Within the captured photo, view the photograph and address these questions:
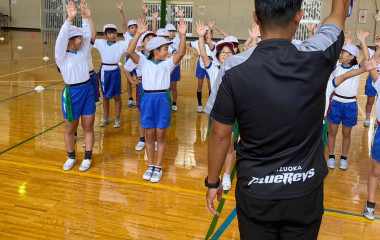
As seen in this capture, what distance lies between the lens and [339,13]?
5.44ft

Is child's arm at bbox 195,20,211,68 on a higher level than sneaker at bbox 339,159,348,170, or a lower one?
higher

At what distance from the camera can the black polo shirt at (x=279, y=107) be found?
1.47 meters

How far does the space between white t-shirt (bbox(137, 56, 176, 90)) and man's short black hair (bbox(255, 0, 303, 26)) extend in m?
2.86

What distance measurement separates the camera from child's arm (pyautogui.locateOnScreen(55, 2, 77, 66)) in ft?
13.4

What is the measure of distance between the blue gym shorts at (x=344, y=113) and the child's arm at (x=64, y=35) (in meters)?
3.20

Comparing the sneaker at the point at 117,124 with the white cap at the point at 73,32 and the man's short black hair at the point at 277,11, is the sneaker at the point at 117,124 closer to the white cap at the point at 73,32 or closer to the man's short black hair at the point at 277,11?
the white cap at the point at 73,32

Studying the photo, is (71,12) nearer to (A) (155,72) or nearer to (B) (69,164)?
(A) (155,72)

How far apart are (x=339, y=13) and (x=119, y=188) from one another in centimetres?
313

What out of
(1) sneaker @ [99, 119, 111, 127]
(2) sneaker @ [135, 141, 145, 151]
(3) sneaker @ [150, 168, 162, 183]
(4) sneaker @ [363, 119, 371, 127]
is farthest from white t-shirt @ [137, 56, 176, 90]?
(4) sneaker @ [363, 119, 371, 127]

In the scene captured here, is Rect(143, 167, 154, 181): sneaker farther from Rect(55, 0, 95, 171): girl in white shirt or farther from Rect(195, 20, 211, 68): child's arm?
Rect(195, 20, 211, 68): child's arm

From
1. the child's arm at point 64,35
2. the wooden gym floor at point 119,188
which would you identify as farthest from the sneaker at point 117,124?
the child's arm at point 64,35

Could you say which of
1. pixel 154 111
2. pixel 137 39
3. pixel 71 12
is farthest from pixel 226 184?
→ pixel 71 12

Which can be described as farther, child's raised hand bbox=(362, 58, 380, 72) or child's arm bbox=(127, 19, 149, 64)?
child's arm bbox=(127, 19, 149, 64)

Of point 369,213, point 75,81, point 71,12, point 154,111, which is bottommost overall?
point 369,213
